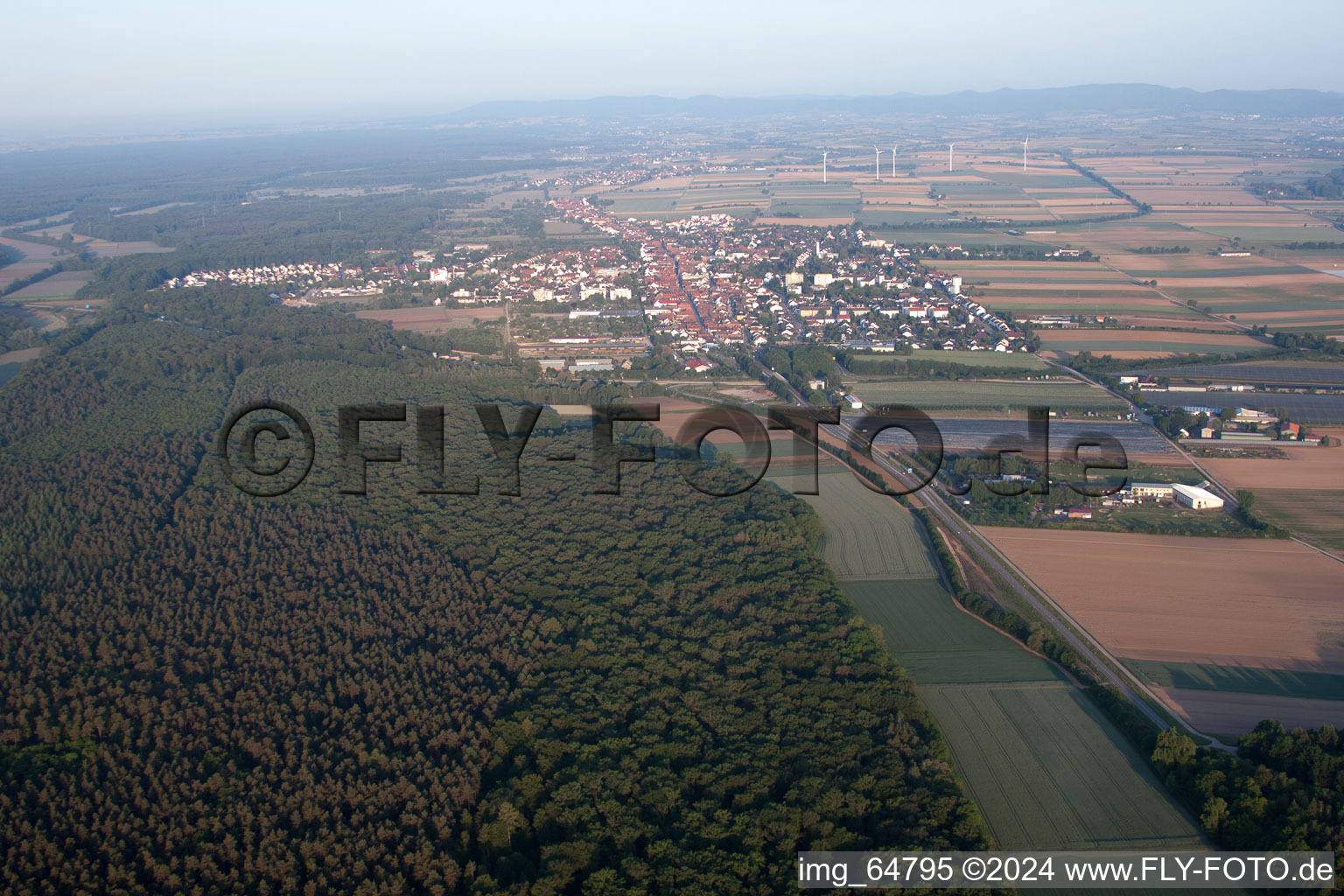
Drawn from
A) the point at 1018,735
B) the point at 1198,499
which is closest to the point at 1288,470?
the point at 1198,499

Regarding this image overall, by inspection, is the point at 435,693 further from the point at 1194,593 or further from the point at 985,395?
the point at 985,395

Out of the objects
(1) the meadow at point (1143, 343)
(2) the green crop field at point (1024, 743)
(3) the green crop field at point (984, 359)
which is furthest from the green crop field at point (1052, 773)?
(1) the meadow at point (1143, 343)

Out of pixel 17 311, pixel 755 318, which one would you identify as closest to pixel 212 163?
pixel 17 311

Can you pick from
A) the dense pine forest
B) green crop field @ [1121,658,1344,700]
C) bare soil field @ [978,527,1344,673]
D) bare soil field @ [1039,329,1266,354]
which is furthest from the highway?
bare soil field @ [1039,329,1266,354]

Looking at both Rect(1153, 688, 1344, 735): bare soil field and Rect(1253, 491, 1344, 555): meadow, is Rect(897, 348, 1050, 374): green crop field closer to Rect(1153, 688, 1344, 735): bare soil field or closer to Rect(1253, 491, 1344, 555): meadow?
Rect(1253, 491, 1344, 555): meadow

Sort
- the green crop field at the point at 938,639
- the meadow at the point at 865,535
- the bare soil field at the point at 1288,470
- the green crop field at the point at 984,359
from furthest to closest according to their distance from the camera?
1. the green crop field at the point at 984,359
2. the bare soil field at the point at 1288,470
3. the meadow at the point at 865,535
4. the green crop field at the point at 938,639

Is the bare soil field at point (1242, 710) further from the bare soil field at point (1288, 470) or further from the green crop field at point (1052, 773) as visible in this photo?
the bare soil field at point (1288, 470)
